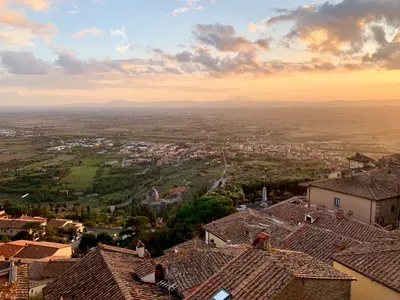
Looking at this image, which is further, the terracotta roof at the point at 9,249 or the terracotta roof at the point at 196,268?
the terracotta roof at the point at 9,249

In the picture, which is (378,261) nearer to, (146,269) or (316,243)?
(316,243)

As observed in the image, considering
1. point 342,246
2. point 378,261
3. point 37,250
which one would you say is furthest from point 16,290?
point 37,250

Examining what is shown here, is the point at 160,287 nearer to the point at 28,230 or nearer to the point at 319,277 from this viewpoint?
the point at 319,277

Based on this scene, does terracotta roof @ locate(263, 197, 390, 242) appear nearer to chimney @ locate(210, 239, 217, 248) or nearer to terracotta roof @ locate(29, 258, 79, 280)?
chimney @ locate(210, 239, 217, 248)

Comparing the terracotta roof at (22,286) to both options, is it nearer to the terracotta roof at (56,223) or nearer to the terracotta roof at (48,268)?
the terracotta roof at (48,268)

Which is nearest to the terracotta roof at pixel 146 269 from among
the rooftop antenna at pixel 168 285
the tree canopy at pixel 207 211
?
the rooftop antenna at pixel 168 285

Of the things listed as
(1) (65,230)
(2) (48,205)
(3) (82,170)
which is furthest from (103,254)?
(3) (82,170)

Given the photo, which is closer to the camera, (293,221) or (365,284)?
(365,284)
